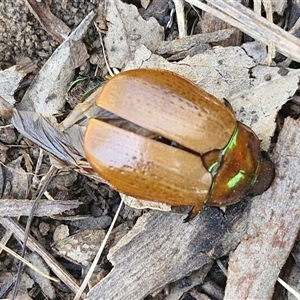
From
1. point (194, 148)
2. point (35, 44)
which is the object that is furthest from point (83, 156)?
point (35, 44)

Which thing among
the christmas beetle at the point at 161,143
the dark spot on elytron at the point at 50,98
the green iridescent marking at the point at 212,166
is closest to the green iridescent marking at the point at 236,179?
the christmas beetle at the point at 161,143

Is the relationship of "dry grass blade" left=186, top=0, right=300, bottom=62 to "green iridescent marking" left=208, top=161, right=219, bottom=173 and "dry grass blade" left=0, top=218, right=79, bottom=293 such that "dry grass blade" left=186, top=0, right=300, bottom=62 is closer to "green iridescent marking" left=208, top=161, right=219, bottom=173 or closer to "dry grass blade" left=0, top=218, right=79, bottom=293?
"green iridescent marking" left=208, top=161, right=219, bottom=173

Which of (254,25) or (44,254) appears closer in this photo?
(254,25)

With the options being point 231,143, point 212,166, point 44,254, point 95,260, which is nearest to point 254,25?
point 231,143

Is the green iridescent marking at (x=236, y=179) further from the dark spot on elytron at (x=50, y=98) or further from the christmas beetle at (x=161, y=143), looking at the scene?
the dark spot on elytron at (x=50, y=98)

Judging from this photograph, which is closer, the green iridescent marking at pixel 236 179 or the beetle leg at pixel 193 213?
the green iridescent marking at pixel 236 179

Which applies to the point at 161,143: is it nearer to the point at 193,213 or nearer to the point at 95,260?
the point at 193,213

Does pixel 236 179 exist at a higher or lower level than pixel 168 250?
higher

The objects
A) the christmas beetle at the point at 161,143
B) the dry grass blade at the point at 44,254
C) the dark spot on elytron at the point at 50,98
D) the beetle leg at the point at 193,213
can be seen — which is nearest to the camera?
the christmas beetle at the point at 161,143

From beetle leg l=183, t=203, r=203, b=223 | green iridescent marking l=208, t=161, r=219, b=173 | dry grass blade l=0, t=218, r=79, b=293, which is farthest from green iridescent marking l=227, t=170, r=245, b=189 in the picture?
dry grass blade l=0, t=218, r=79, b=293

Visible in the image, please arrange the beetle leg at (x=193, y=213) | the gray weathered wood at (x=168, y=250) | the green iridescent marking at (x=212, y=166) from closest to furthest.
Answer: the green iridescent marking at (x=212, y=166) < the beetle leg at (x=193, y=213) < the gray weathered wood at (x=168, y=250)
